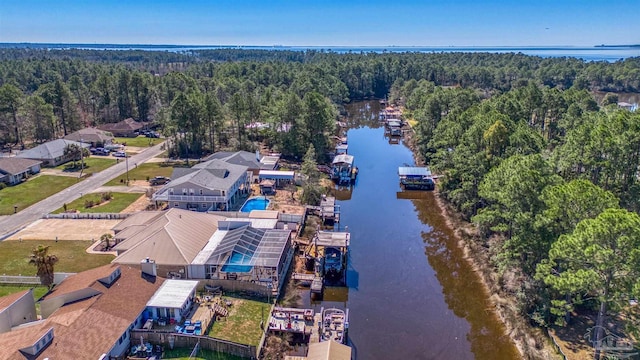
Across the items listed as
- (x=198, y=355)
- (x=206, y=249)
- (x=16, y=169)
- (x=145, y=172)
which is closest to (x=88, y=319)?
(x=198, y=355)

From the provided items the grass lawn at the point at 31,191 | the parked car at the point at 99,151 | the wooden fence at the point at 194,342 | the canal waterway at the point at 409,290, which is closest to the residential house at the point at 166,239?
the wooden fence at the point at 194,342

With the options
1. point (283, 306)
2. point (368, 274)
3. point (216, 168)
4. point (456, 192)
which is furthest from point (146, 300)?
point (456, 192)

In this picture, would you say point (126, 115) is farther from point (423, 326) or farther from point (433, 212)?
point (423, 326)

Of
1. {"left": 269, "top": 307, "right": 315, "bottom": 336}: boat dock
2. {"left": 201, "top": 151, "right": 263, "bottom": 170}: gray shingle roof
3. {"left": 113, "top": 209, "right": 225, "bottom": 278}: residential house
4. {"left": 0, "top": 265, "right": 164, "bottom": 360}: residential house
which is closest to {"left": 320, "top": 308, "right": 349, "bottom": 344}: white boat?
{"left": 269, "top": 307, "right": 315, "bottom": 336}: boat dock

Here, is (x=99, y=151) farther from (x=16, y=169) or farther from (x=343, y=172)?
(x=343, y=172)

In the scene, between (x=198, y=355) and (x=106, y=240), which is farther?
(x=106, y=240)
